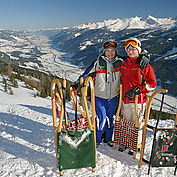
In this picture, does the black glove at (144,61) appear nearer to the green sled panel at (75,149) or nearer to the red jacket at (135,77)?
the red jacket at (135,77)

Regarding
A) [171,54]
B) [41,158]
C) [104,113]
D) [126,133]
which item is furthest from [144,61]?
[171,54]

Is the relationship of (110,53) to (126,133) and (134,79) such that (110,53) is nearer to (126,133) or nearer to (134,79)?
(134,79)

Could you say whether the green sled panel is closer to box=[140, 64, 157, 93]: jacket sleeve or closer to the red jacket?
the red jacket

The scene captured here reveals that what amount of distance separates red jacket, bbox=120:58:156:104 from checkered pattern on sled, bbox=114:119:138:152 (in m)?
0.49

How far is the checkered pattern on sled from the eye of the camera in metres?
3.74

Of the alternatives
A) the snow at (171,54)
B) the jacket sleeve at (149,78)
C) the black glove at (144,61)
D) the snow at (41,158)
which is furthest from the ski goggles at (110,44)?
the snow at (171,54)

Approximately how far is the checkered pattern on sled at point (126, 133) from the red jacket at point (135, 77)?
1.62 ft

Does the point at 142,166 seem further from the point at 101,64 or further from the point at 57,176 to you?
the point at 101,64

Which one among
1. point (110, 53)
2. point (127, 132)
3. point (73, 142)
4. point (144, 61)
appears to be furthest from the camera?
point (110, 53)

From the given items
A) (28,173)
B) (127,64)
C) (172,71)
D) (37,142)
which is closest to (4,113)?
(37,142)

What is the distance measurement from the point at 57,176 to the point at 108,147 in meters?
1.60

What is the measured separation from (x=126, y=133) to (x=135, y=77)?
1.28 metres

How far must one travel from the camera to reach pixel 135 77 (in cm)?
367

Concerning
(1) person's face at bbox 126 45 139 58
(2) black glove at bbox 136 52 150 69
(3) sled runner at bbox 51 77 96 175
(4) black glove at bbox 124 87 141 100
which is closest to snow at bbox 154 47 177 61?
(1) person's face at bbox 126 45 139 58
